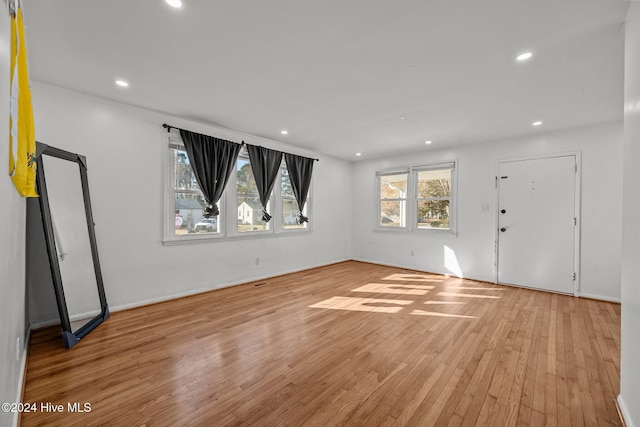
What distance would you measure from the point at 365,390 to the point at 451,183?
4.49 meters

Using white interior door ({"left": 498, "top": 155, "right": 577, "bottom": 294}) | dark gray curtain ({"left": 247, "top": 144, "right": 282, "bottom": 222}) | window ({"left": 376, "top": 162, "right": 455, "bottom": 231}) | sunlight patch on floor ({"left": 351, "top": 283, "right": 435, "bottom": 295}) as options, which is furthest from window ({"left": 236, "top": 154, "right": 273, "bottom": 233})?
white interior door ({"left": 498, "top": 155, "right": 577, "bottom": 294})

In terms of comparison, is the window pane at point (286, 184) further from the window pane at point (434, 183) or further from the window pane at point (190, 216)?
the window pane at point (434, 183)

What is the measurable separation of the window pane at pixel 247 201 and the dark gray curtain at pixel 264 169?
13 cm

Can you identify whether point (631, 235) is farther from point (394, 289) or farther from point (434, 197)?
point (434, 197)

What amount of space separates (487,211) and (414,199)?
142 cm

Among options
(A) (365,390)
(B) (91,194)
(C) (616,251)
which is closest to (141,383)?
(A) (365,390)

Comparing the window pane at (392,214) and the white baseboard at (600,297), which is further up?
the window pane at (392,214)

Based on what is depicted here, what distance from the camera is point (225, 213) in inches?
172

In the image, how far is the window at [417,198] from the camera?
5395 millimetres

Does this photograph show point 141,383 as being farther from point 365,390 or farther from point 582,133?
point 582,133

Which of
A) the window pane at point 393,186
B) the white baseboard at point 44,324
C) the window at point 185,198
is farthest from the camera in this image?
the window pane at point 393,186

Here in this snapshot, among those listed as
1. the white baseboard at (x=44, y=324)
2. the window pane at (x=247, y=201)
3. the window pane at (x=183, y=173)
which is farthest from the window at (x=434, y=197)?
the white baseboard at (x=44, y=324)

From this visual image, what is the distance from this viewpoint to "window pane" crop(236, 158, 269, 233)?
4.61 m

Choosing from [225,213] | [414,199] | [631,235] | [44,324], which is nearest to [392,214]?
[414,199]
